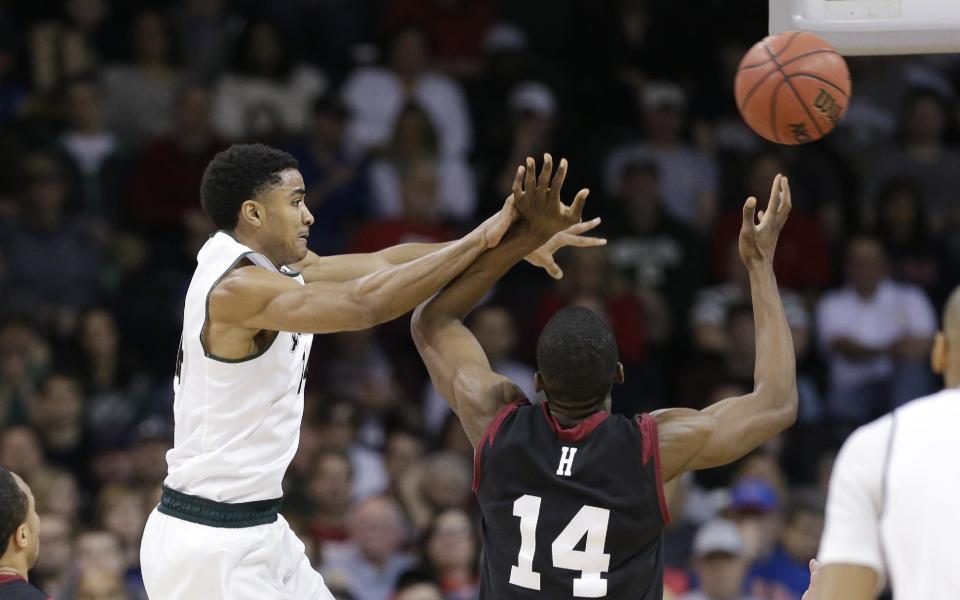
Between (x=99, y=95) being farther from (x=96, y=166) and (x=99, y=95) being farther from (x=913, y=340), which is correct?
(x=913, y=340)

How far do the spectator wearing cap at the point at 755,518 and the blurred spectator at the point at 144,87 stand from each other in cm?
518

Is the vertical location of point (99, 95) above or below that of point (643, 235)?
above

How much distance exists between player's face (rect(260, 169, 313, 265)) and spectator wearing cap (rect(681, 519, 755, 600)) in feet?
14.7

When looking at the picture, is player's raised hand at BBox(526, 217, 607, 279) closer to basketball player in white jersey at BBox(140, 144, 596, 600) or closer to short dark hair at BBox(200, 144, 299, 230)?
basketball player in white jersey at BBox(140, 144, 596, 600)

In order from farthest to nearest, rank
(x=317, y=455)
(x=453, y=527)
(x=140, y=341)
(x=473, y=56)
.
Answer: (x=473, y=56)
(x=140, y=341)
(x=317, y=455)
(x=453, y=527)

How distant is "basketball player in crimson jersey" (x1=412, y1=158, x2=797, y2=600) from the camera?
477cm

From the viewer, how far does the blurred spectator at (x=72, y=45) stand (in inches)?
470

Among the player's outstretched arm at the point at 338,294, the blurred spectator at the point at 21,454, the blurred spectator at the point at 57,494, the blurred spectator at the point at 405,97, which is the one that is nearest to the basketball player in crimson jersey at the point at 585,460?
the player's outstretched arm at the point at 338,294

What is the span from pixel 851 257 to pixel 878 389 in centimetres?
104

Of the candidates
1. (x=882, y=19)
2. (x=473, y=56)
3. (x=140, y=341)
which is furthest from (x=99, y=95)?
(x=882, y=19)

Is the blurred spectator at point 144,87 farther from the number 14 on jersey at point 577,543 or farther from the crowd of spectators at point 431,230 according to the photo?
the number 14 on jersey at point 577,543

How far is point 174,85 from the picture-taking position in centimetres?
1209

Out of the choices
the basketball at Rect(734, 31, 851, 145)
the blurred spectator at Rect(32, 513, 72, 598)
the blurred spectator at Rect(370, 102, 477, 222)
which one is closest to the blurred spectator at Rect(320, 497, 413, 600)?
the blurred spectator at Rect(32, 513, 72, 598)

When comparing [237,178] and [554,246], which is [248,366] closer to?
[237,178]
